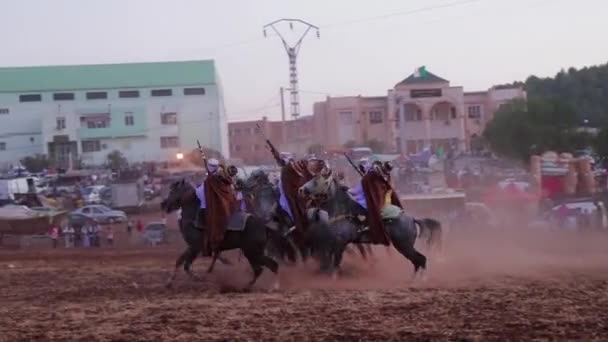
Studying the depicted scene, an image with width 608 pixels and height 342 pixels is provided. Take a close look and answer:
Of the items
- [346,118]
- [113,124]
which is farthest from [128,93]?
[346,118]

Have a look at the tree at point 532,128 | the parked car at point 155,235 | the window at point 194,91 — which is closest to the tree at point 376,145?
the tree at point 532,128

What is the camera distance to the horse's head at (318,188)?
631 inches

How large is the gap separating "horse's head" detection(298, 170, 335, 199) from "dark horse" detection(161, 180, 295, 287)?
977 millimetres

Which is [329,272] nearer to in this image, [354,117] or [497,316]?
[497,316]

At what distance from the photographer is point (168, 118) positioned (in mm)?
85750

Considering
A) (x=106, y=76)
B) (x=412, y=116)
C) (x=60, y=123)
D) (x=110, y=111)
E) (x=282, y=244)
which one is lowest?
(x=282, y=244)

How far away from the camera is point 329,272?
15977 millimetres

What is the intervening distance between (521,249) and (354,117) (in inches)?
2036

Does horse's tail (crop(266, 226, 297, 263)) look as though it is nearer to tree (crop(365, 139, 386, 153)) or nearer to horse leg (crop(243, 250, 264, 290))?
horse leg (crop(243, 250, 264, 290))

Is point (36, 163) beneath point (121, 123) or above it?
beneath

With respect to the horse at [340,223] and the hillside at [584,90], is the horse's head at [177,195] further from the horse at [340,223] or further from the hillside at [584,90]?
the hillside at [584,90]

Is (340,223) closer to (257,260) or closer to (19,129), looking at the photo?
(257,260)

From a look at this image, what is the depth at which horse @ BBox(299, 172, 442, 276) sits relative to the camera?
50.6 feet

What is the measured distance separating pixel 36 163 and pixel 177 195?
6579 centimetres
